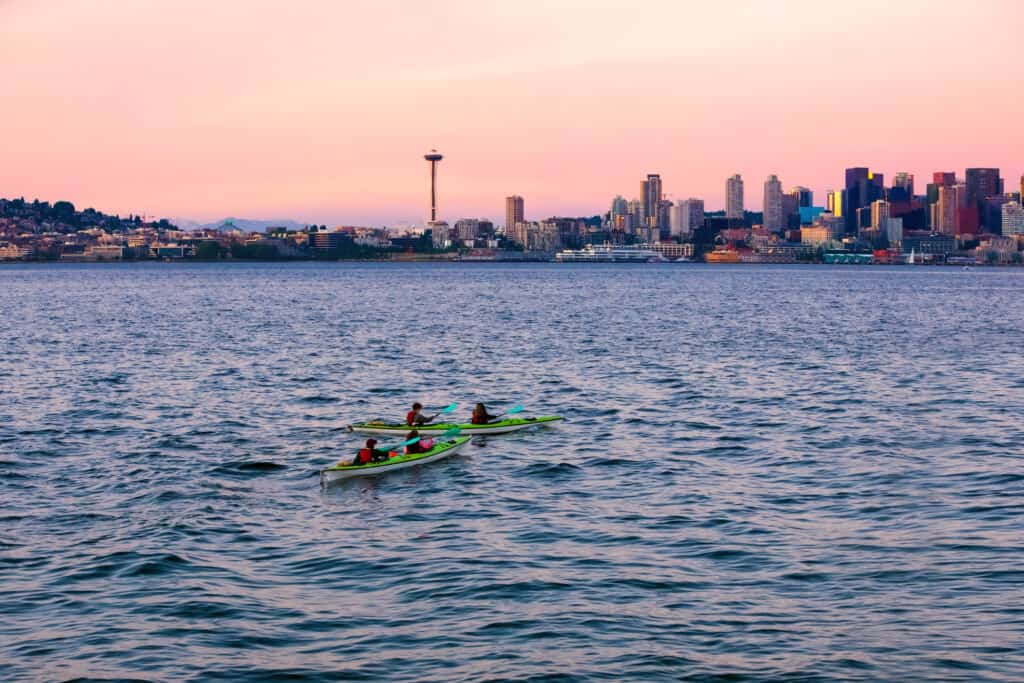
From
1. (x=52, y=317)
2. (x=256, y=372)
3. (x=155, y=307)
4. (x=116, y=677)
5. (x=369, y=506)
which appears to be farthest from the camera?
(x=155, y=307)

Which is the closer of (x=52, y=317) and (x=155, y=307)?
(x=52, y=317)

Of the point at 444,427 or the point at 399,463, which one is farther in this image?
the point at 444,427

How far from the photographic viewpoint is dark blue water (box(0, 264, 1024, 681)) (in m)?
20.0

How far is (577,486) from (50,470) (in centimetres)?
1584

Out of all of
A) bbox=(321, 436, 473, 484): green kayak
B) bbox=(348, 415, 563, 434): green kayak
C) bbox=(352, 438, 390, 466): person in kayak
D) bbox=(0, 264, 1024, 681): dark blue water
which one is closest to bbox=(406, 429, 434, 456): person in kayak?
bbox=(321, 436, 473, 484): green kayak

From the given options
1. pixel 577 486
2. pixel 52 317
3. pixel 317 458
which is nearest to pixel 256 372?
pixel 317 458

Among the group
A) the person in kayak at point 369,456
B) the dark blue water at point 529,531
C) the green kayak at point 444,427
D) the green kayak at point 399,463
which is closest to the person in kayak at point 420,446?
the green kayak at point 399,463

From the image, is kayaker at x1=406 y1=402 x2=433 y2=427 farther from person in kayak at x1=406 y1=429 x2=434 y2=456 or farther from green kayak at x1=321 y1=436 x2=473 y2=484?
person in kayak at x1=406 y1=429 x2=434 y2=456

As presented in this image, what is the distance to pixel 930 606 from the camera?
2205cm

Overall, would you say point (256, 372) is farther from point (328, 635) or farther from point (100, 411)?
point (328, 635)

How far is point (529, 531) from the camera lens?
92.4 feet

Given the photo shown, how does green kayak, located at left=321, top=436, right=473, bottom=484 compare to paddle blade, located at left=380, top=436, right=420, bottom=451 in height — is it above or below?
below

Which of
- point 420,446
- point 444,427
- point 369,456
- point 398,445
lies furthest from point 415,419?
point 369,456

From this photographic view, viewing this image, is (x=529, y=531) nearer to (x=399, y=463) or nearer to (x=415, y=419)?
(x=399, y=463)
